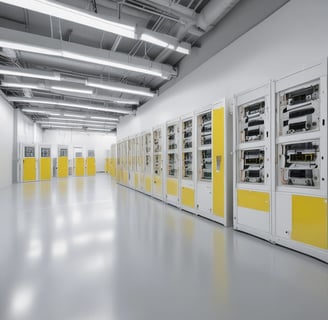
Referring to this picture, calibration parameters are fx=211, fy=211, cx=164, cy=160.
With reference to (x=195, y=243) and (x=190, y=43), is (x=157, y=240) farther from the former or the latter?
(x=190, y=43)

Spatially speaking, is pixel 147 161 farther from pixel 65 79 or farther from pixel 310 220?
pixel 310 220

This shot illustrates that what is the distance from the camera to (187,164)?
579 cm

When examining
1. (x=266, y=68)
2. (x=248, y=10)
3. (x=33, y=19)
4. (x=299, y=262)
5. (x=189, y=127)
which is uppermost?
(x=33, y=19)

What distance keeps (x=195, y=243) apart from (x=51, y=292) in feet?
6.44

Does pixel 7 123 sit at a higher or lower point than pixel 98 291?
higher

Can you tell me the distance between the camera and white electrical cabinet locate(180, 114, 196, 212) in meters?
5.24

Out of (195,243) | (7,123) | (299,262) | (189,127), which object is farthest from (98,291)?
(7,123)

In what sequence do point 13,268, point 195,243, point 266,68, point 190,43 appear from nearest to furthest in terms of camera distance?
point 13,268 → point 195,243 → point 266,68 → point 190,43

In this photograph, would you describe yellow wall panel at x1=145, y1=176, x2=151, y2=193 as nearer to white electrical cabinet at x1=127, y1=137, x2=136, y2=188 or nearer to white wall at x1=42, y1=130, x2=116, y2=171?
white electrical cabinet at x1=127, y1=137, x2=136, y2=188

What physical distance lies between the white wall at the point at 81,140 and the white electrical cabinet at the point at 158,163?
514 inches


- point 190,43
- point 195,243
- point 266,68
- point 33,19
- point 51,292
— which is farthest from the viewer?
point 190,43

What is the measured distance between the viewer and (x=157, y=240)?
3.33m

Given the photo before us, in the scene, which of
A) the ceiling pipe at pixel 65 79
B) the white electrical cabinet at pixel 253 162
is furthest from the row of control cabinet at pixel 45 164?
the white electrical cabinet at pixel 253 162

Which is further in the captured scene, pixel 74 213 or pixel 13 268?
pixel 74 213
